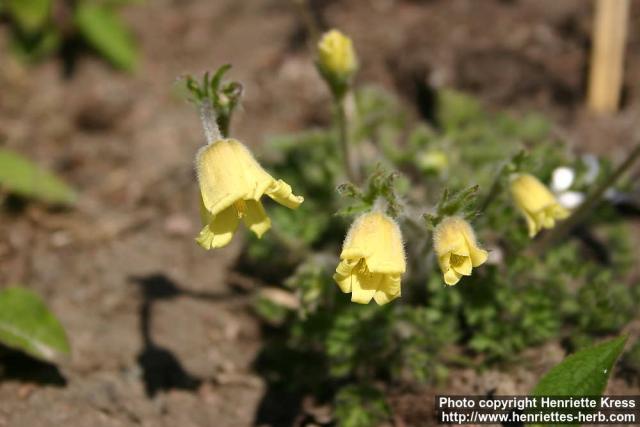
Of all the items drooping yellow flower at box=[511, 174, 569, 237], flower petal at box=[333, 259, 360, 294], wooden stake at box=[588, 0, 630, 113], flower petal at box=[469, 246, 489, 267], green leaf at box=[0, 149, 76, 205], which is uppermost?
wooden stake at box=[588, 0, 630, 113]

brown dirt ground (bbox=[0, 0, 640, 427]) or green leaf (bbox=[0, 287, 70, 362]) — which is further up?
brown dirt ground (bbox=[0, 0, 640, 427])

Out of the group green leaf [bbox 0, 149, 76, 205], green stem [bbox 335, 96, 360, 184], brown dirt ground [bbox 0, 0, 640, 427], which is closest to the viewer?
brown dirt ground [bbox 0, 0, 640, 427]

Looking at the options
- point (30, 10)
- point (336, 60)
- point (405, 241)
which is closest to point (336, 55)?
point (336, 60)

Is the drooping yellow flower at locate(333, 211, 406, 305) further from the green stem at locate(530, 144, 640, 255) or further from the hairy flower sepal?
the green stem at locate(530, 144, 640, 255)

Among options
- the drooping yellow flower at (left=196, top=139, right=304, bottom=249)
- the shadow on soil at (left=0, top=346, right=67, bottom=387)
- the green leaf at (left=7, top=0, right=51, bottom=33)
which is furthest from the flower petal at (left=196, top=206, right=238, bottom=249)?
the green leaf at (left=7, top=0, right=51, bottom=33)

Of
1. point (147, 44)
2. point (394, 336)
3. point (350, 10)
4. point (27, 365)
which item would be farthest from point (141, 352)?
point (350, 10)

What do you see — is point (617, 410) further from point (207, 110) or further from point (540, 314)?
point (207, 110)

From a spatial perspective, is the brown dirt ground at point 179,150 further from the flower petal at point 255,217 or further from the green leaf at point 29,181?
the flower petal at point 255,217
